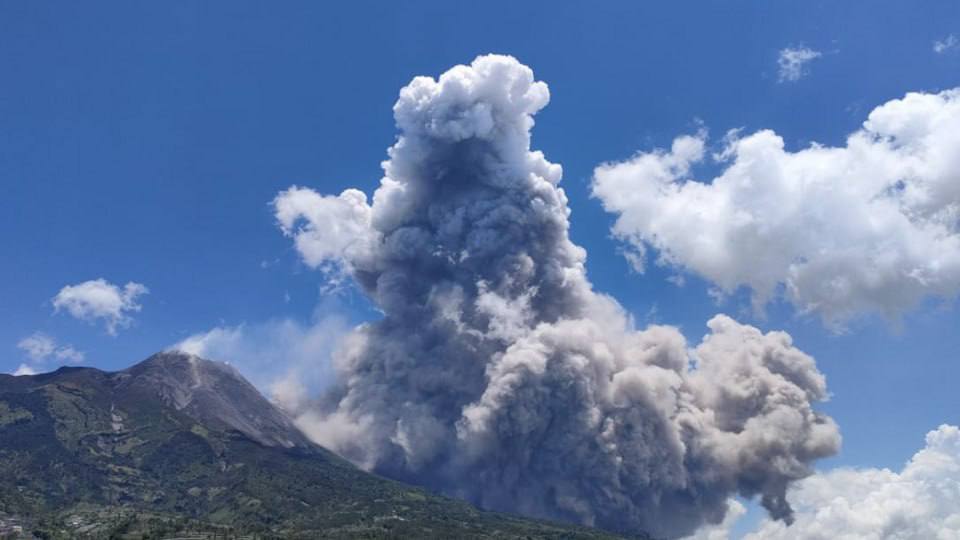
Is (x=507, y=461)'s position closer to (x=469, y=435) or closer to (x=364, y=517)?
(x=469, y=435)

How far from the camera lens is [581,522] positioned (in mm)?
177500

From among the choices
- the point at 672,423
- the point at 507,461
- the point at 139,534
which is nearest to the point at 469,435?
the point at 507,461

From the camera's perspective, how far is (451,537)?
561 ft

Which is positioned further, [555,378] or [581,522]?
[581,522]

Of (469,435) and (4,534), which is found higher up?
(469,435)

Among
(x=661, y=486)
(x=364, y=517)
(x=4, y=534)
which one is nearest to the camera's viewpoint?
(x=4, y=534)

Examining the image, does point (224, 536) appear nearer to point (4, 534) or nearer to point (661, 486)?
point (4, 534)

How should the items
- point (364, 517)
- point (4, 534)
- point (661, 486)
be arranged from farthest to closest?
point (364, 517), point (661, 486), point (4, 534)

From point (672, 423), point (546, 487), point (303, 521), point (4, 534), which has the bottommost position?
point (4, 534)

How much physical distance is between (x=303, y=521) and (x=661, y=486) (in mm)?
81692

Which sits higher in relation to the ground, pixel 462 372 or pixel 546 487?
pixel 462 372

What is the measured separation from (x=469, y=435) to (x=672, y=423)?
44.1 metres

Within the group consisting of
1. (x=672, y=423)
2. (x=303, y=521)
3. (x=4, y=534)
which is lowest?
(x=4, y=534)

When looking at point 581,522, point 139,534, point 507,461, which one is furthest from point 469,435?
point 139,534
